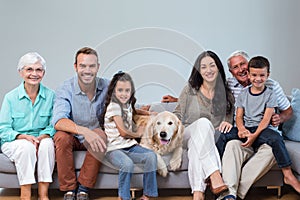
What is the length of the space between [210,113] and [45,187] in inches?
42.3

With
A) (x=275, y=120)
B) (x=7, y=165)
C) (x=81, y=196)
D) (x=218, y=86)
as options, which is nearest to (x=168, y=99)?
(x=218, y=86)

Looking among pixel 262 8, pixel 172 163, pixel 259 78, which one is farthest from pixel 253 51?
pixel 172 163

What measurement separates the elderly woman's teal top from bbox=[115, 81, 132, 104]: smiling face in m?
0.48

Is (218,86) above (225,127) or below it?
above

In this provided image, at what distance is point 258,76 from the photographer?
8.77 ft

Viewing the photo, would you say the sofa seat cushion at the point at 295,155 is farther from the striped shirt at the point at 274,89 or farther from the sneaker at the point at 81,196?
the sneaker at the point at 81,196

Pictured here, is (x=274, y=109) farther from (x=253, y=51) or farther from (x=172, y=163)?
(x=253, y=51)

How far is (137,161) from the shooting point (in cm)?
262

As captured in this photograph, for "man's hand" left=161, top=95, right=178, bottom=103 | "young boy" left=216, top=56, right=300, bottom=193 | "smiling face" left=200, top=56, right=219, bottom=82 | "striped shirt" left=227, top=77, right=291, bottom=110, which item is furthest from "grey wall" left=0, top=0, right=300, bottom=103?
"young boy" left=216, top=56, right=300, bottom=193

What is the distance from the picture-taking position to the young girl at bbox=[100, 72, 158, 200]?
2.59 metres

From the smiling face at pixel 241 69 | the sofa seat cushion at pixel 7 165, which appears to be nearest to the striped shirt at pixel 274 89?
the smiling face at pixel 241 69

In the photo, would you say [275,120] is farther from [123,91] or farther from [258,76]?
[123,91]

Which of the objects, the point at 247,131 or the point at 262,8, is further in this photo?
the point at 262,8

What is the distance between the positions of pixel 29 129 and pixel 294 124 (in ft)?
5.51
